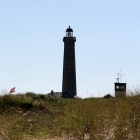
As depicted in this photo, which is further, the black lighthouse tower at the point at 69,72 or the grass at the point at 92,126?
the black lighthouse tower at the point at 69,72

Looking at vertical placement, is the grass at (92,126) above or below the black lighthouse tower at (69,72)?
below

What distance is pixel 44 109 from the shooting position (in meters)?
14.4

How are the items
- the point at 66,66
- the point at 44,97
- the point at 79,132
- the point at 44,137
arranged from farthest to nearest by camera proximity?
the point at 66,66 → the point at 44,97 → the point at 44,137 → the point at 79,132

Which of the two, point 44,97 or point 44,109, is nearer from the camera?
point 44,109

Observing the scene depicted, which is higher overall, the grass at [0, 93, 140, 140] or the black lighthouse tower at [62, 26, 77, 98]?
the black lighthouse tower at [62, 26, 77, 98]

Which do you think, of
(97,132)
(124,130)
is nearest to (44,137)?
(97,132)

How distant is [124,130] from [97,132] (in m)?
0.61

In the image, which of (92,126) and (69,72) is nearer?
(92,126)

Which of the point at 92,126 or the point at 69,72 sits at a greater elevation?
the point at 69,72

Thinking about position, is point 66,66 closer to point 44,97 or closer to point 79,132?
point 44,97

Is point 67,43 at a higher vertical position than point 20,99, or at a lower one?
higher

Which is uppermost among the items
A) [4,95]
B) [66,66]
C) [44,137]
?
[66,66]

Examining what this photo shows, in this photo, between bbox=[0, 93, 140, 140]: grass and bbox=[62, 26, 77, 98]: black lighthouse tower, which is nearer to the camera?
bbox=[0, 93, 140, 140]: grass

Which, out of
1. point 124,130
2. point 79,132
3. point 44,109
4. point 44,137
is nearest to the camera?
point 124,130
